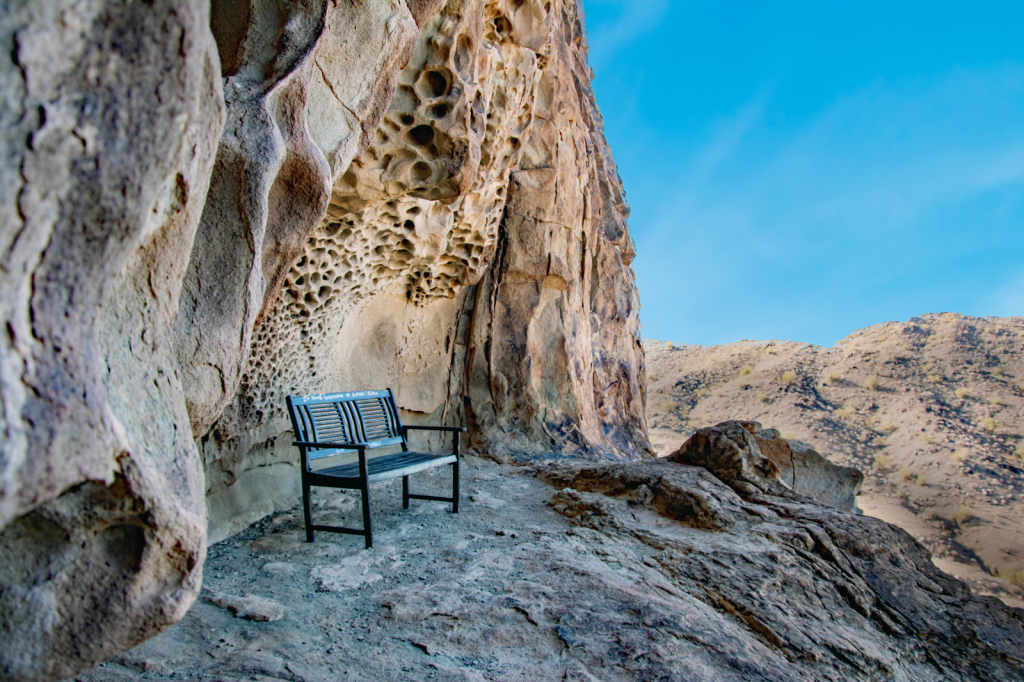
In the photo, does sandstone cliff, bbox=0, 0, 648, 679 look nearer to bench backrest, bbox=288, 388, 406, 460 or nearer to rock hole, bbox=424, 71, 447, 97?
rock hole, bbox=424, 71, 447, 97

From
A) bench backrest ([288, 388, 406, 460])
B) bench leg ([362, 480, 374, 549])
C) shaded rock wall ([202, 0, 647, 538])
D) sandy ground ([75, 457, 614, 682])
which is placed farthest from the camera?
shaded rock wall ([202, 0, 647, 538])

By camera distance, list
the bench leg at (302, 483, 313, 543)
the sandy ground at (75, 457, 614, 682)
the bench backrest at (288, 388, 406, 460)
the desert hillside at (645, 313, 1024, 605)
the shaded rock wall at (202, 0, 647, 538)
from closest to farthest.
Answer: the sandy ground at (75, 457, 614, 682), the bench leg at (302, 483, 313, 543), the bench backrest at (288, 388, 406, 460), the shaded rock wall at (202, 0, 647, 538), the desert hillside at (645, 313, 1024, 605)

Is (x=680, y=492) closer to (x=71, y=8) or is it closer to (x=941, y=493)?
(x=71, y=8)

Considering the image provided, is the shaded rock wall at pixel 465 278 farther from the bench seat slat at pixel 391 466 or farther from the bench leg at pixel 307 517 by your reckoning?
the bench seat slat at pixel 391 466

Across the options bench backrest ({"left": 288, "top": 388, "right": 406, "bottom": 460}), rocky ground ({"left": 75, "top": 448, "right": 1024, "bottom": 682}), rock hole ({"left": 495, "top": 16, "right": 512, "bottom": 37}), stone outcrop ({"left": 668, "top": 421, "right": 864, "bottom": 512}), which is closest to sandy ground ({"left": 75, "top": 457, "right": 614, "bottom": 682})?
rocky ground ({"left": 75, "top": 448, "right": 1024, "bottom": 682})

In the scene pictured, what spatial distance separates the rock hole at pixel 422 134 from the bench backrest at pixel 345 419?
1.82 metres

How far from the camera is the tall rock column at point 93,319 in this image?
95cm

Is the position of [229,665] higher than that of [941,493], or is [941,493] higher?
[229,665]

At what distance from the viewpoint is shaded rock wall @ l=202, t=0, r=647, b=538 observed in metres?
3.94

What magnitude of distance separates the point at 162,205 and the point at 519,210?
5.62 metres

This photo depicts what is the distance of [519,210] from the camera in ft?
22.3

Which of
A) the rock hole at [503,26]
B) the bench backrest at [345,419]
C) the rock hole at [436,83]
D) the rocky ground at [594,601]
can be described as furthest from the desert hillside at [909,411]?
the rock hole at [436,83]

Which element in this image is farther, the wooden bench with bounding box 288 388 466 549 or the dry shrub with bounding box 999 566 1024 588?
the dry shrub with bounding box 999 566 1024 588

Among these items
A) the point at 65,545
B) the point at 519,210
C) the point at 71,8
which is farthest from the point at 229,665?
the point at 519,210
